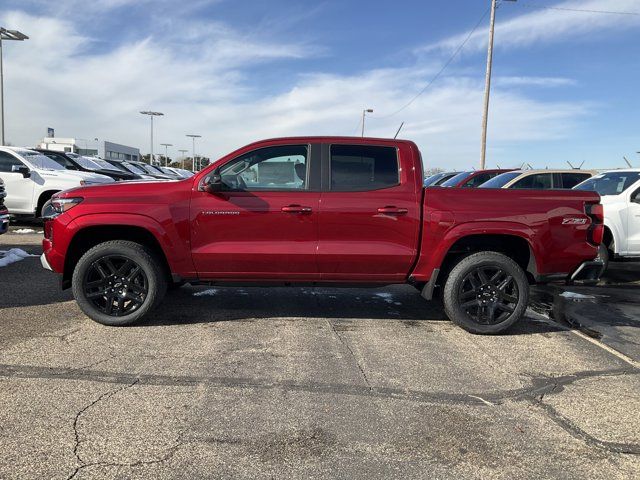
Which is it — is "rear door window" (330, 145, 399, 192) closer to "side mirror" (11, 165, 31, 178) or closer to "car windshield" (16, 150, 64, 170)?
"side mirror" (11, 165, 31, 178)

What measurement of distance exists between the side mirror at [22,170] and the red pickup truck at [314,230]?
7153mm

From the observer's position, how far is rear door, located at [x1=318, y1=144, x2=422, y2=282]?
4.99m

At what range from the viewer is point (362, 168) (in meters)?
5.18

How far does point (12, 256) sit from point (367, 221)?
6469mm

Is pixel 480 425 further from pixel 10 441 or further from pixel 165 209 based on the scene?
pixel 165 209

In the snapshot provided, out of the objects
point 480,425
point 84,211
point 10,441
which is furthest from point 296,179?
point 10,441

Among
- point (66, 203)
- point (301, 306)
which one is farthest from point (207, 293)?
point (66, 203)

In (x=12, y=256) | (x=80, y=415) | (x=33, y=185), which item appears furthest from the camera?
(x=33, y=185)

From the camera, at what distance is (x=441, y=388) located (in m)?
3.79

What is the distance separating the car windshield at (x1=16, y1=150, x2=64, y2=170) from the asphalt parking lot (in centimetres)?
710

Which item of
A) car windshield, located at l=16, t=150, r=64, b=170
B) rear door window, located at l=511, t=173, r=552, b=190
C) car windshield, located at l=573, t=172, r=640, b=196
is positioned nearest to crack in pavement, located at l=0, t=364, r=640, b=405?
car windshield, located at l=573, t=172, r=640, b=196

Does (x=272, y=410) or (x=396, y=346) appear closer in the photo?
(x=272, y=410)

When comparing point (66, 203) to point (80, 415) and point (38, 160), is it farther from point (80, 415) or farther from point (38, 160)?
point (38, 160)

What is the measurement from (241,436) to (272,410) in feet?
1.21
